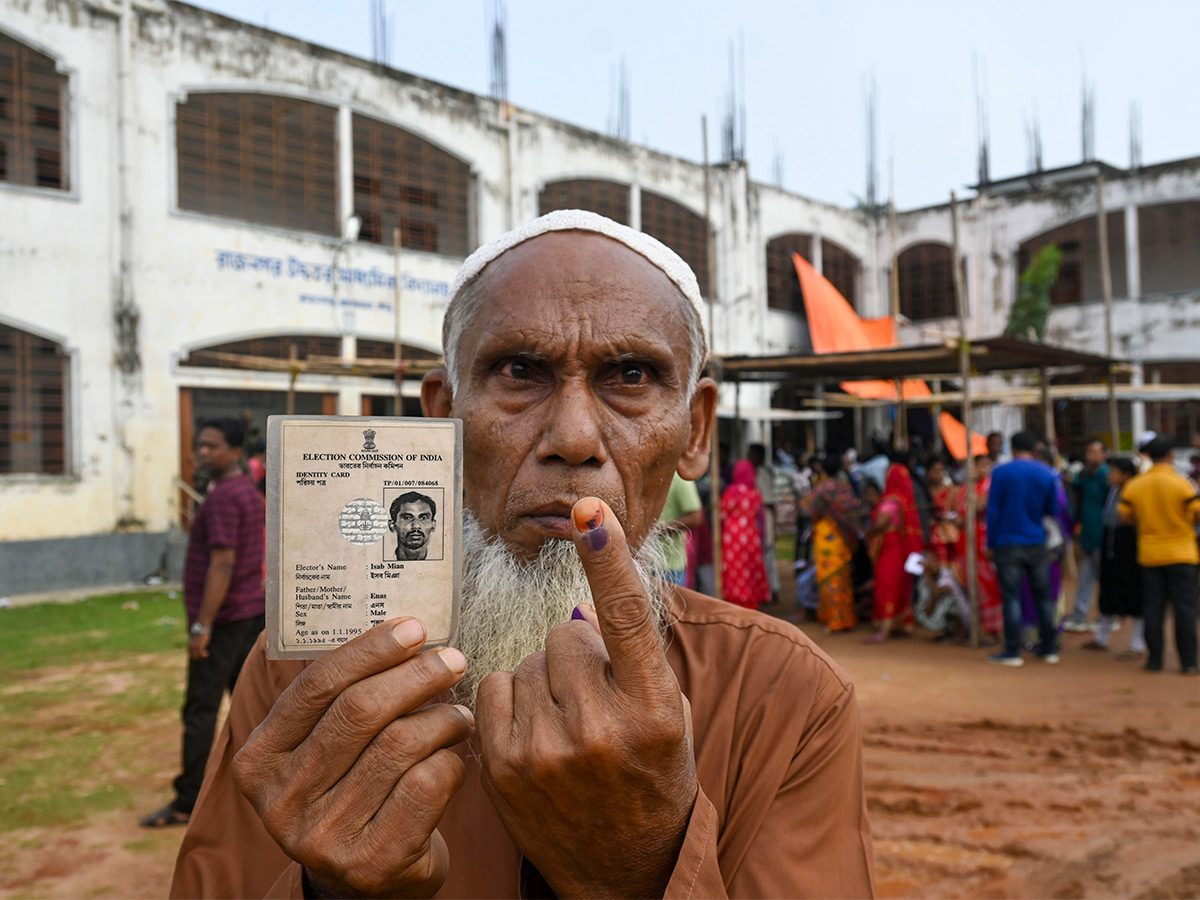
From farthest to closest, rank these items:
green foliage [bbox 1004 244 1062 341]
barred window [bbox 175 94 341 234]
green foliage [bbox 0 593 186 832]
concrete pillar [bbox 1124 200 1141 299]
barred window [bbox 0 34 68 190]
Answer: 1. concrete pillar [bbox 1124 200 1141 299]
2. green foliage [bbox 1004 244 1062 341]
3. barred window [bbox 175 94 341 234]
4. barred window [bbox 0 34 68 190]
5. green foliage [bbox 0 593 186 832]

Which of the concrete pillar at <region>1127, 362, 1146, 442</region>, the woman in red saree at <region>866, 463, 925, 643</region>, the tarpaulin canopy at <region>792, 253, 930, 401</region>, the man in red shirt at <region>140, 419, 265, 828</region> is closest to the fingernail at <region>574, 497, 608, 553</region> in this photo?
the man in red shirt at <region>140, 419, 265, 828</region>

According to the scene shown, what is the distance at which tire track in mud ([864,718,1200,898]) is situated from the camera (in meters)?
3.76

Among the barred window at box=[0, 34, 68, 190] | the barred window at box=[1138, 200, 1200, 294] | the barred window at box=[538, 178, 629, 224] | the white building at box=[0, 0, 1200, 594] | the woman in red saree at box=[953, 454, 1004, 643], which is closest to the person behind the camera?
the woman in red saree at box=[953, 454, 1004, 643]

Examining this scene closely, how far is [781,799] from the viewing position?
4.46ft

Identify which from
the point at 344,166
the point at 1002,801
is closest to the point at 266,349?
the point at 344,166

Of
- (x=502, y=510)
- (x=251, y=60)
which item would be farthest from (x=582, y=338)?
(x=251, y=60)

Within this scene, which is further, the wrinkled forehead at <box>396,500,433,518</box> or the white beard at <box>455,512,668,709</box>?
the white beard at <box>455,512,668,709</box>

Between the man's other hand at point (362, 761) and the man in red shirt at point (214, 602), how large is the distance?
380 centimetres

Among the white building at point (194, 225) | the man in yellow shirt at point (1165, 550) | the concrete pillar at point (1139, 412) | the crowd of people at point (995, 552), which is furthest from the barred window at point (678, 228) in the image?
the man in yellow shirt at point (1165, 550)

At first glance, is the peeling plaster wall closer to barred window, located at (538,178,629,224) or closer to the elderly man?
barred window, located at (538,178,629,224)

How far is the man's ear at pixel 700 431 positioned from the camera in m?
1.79

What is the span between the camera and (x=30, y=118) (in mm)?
11484

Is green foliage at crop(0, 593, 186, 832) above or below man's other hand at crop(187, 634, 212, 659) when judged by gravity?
below

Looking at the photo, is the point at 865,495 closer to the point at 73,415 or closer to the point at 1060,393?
the point at 1060,393
